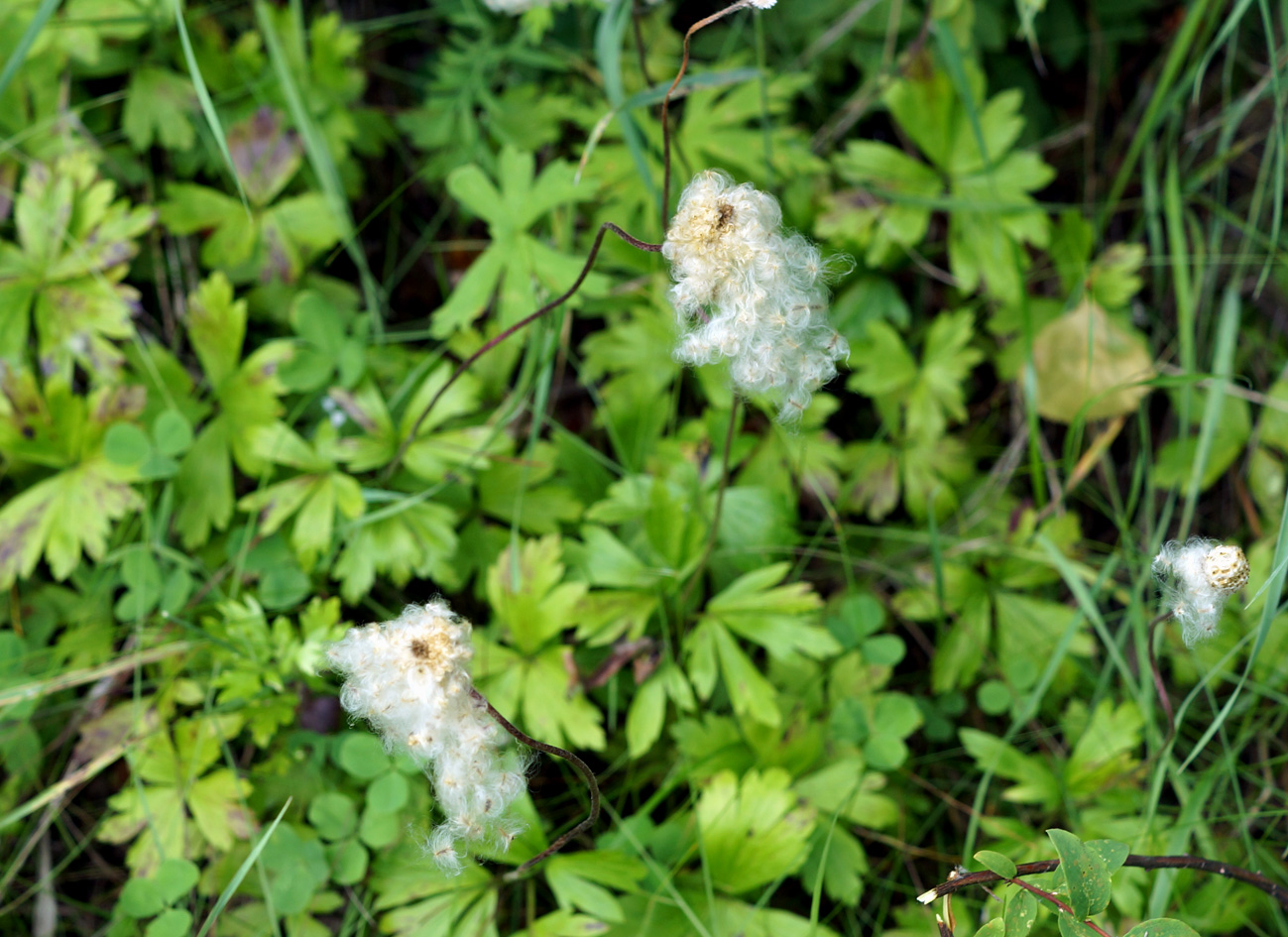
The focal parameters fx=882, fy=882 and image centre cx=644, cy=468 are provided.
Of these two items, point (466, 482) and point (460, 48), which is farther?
point (460, 48)

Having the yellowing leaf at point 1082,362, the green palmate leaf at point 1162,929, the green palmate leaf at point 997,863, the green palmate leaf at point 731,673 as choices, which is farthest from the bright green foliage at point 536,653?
the yellowing leaf at point 1082,362

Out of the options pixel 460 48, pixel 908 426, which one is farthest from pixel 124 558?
pixel 908 426

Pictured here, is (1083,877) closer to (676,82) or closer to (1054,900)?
(1054,900)

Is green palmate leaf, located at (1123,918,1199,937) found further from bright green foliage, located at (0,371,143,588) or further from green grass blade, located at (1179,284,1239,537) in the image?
bright green foliage, located at (0,371,143,588)

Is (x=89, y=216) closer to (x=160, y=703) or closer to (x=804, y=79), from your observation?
(x=160, y=703)

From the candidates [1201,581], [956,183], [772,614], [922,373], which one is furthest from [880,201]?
[1201,581]

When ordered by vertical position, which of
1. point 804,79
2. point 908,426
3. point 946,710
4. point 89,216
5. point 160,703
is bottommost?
point 946,710

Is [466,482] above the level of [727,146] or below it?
below

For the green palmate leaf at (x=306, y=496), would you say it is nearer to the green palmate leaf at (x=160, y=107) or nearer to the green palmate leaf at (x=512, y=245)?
the green palmate leaf at (x=512, y=245)

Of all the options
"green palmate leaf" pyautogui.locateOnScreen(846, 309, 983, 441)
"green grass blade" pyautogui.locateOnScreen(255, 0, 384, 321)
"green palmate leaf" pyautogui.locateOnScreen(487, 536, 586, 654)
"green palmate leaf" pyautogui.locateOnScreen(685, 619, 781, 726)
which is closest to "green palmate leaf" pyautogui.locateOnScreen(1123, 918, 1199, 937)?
"green palmate leaf" pyautogui.locateOnScreen(685, 619, 781, 726)
